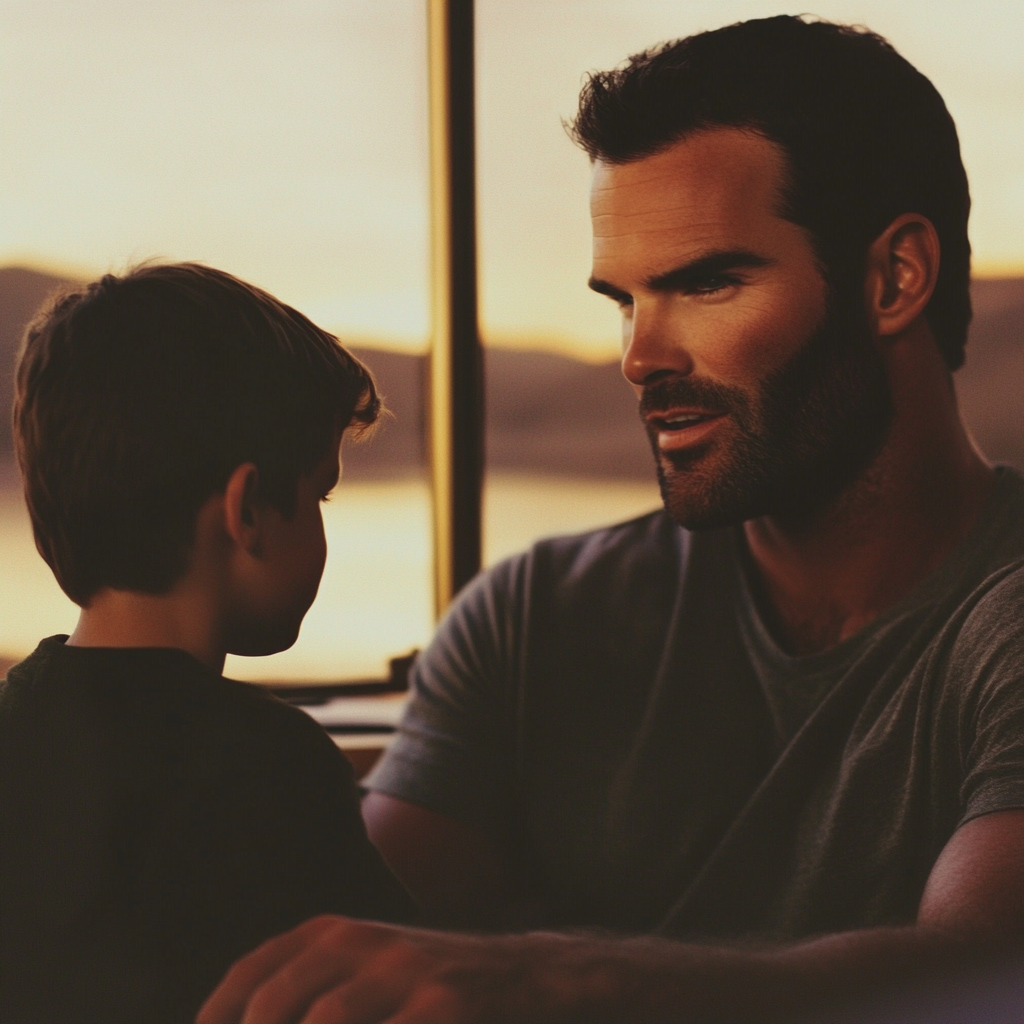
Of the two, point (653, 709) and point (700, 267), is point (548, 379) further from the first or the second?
point (653, 709)

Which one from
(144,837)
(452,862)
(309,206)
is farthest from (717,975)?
(452,862)

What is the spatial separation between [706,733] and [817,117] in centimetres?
33

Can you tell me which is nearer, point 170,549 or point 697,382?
point 170,549

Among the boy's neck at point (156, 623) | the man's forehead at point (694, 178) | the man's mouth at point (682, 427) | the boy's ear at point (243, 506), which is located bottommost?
the boy's neck at point (156, 623)

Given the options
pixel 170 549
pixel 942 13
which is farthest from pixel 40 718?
pixel 942 13

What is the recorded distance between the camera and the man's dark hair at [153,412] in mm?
339

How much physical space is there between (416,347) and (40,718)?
18 cm

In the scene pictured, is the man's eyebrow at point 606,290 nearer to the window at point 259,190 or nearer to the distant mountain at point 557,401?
the distant mountain at point 557,401

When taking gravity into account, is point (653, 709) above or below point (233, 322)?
below

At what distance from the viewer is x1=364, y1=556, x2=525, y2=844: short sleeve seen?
2.34 feet

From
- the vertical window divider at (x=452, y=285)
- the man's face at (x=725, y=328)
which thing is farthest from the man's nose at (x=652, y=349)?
the vertical window divider at (x=452, y=285)

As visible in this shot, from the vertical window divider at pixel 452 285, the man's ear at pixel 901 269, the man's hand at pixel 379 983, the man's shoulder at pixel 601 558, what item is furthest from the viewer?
the man's shoulder at pixel 601 558

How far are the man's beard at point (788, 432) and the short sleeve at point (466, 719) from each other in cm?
19

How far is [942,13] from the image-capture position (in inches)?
24.9
